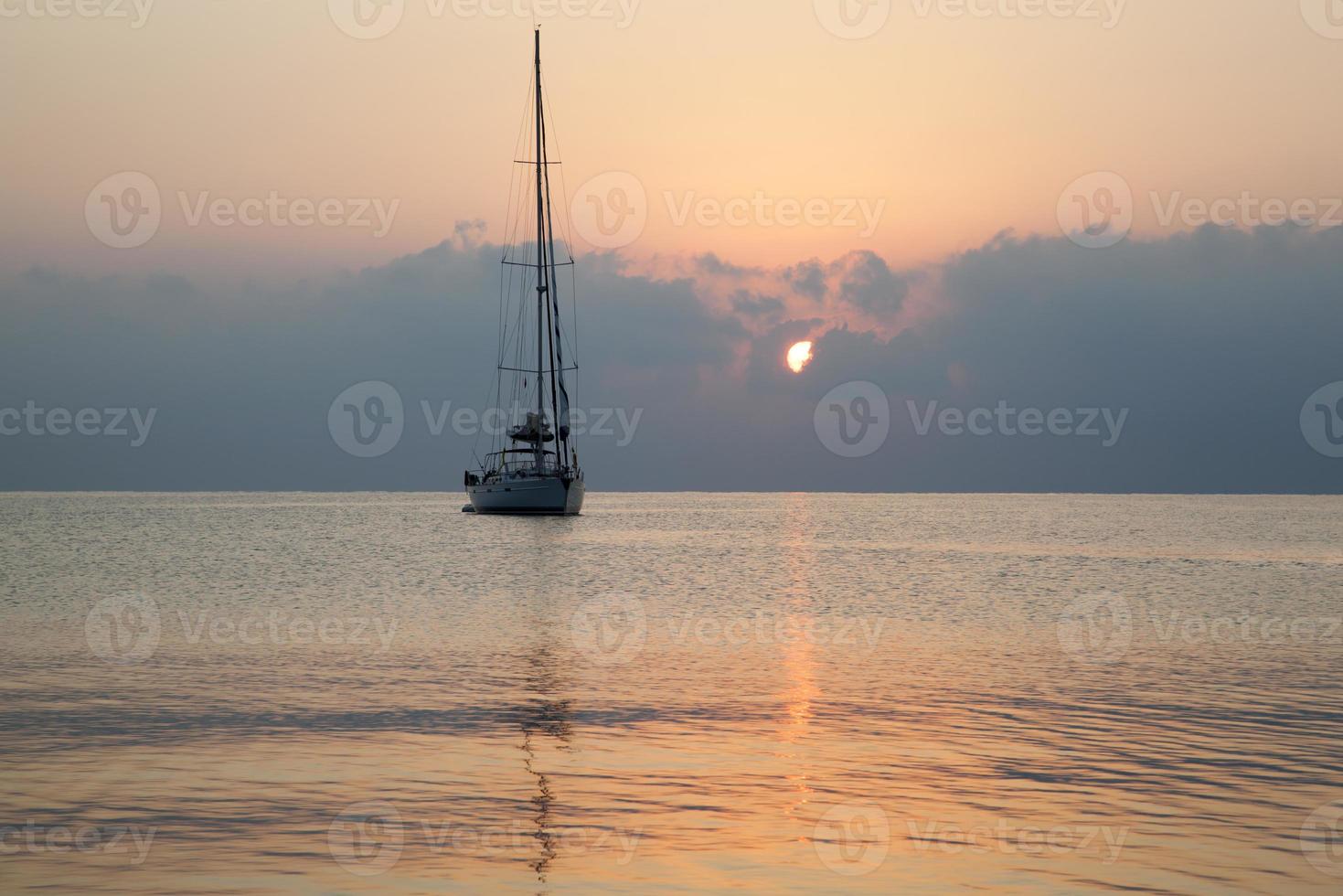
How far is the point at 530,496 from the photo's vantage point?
105 meters

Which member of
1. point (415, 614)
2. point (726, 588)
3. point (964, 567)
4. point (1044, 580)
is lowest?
point (415, 614)

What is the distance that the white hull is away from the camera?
10381 cm

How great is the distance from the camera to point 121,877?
12289 millimetres

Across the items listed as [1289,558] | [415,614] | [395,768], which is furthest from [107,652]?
[1289,558]

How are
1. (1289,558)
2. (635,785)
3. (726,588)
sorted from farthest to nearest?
1. (1289,558)
2. (726,588)
3. (635,785)

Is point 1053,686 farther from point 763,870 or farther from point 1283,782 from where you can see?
point 763,870

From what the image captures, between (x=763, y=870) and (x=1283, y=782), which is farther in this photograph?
(x=1283, y=782)

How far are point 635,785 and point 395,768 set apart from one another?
3.53 metres
